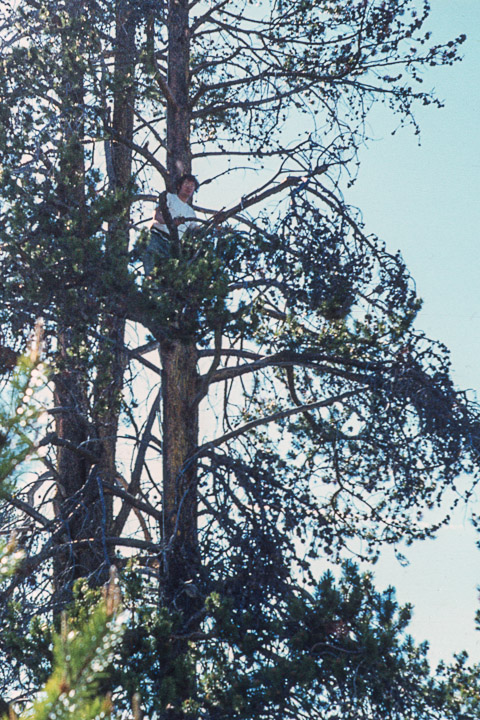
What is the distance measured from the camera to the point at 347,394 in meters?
9.22

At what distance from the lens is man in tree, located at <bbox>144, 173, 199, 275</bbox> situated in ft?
29.3

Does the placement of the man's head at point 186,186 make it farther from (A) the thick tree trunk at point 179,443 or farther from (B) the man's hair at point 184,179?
(A) the thick tree trunk at point 179,443

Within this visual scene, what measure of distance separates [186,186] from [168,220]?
1.39 m

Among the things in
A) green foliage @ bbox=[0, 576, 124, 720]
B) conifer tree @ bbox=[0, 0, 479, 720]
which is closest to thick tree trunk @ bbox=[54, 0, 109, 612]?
conifer tree @ bbox=[0, 0, 479, 720]

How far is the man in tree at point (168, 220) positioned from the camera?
8.94 m

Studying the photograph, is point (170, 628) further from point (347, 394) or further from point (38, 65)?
point (38, 65)

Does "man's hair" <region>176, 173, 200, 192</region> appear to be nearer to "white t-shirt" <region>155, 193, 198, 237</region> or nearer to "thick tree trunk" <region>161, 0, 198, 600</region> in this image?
"white t-shirt" <region>155, 193, 198, 237</region>

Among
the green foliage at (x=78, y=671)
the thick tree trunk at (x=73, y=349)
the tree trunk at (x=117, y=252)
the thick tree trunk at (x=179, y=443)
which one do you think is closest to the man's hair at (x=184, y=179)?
the tree trunk at (x=117, y=252)

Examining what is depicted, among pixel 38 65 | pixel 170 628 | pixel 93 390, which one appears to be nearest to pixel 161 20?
pixel 38 65

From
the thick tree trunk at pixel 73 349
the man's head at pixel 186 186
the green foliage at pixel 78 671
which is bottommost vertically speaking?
the green foliage at pixel 78 671

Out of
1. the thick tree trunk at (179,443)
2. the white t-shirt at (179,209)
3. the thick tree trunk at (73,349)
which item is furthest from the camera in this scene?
the white t-shirt at (179,209)

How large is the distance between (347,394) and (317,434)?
69.1 inches

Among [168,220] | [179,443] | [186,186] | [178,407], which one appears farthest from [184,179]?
[179,443]

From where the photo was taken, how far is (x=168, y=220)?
895cm
